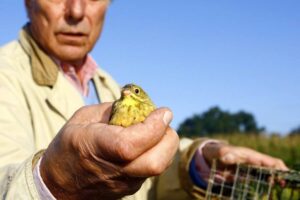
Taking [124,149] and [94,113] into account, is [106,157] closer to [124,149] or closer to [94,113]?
[124,149]

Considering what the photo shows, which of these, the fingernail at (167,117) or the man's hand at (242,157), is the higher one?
the fingernail at (167,117)

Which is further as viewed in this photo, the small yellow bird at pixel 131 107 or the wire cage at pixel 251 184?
the wire cage at pixel 251 184

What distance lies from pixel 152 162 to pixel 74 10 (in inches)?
76.5

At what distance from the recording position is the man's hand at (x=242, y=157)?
112 inches

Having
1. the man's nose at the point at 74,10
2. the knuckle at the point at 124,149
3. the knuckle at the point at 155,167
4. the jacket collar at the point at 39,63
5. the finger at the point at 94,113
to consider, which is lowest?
the knuckle at the point at 155,167

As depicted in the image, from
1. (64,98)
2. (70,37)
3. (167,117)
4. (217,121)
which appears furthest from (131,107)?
(217,121)

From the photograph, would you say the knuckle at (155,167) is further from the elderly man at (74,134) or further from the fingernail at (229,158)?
the fingernail at (229,158)

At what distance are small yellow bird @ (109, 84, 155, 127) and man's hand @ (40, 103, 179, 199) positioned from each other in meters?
0.07

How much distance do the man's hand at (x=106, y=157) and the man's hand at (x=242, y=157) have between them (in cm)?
160

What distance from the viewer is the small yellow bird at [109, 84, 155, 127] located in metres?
1.38

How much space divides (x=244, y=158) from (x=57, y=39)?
133 centimetres

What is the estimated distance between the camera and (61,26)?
299 centimetres

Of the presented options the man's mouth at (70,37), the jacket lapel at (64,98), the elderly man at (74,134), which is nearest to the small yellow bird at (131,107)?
the elderly man at (74,134)

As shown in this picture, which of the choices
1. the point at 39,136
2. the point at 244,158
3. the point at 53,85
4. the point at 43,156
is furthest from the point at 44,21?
the point at 43,156
